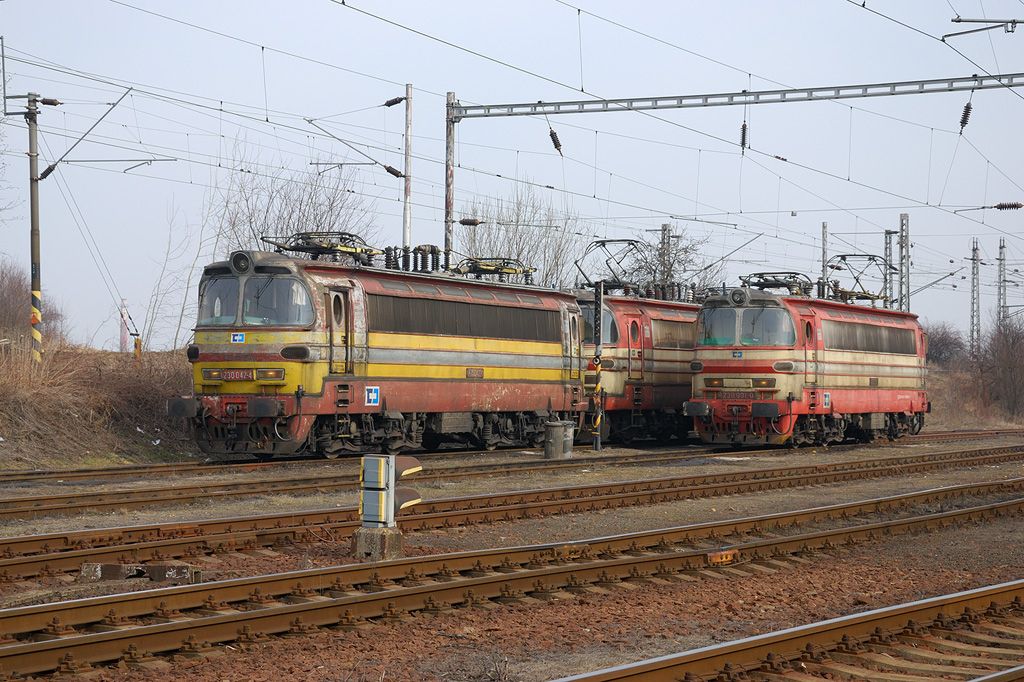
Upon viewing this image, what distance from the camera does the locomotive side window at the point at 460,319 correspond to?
22.1 meters

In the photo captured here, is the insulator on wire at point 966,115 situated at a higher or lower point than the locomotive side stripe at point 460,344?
higher

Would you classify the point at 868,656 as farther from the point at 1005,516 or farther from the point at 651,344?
the point at 651,344

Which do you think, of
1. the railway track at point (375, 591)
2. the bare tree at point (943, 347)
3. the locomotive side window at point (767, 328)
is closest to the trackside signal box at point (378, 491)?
the railway track at point (375, 591)

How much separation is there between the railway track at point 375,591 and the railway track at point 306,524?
218cm

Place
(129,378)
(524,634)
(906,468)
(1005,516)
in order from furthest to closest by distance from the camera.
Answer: (129,378) → (906,468) → (1005,516) → (524,634)

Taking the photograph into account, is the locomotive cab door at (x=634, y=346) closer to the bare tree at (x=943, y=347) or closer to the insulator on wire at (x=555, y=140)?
the insulator on wire at (x=555, y=140)

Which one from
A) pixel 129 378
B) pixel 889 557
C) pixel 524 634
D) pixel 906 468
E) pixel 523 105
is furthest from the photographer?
pixel 523 105

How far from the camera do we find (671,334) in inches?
1216

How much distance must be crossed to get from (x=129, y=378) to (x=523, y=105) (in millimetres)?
11202

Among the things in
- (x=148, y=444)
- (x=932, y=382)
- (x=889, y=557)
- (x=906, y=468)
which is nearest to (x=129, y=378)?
(x=148, y=444)

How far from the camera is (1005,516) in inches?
623

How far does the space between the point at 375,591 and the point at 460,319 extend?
46.5 feet

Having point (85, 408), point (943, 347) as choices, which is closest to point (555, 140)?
point (85, 408)

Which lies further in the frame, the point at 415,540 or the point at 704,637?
the point at 415,540
